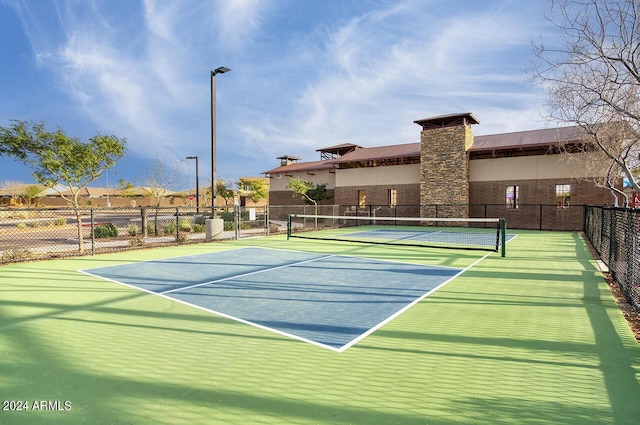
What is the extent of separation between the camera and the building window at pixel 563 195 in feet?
72.4

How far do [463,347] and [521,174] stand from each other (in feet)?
75.0

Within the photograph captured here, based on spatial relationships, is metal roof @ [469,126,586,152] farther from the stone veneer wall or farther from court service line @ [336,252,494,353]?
court service line @ [336,252,494,353]

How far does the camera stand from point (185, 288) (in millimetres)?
7332

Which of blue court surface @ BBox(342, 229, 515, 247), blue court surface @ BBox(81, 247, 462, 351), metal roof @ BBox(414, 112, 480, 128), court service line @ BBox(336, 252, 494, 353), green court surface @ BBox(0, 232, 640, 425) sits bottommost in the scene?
green court surface @ BBox(0, 232, 640, 425)

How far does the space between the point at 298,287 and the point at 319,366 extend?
3553 mm

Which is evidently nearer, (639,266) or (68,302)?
(639,266)

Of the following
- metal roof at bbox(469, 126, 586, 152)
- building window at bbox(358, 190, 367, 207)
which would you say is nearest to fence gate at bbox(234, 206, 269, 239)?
building window at bbox(358, 190, 367, 207)

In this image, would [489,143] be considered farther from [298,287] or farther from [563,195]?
[298,287]

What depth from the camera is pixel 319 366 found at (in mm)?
3793

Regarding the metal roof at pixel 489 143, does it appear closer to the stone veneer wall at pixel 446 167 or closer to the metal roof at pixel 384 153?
the metal roof at pixel 384 153

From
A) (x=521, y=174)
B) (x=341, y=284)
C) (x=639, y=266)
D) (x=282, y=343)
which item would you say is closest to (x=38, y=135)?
(x=341, y=284)

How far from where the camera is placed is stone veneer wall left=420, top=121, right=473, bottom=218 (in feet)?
81.3

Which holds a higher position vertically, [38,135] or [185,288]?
[38,135]

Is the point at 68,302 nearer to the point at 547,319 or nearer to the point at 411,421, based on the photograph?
the point at 411,421
